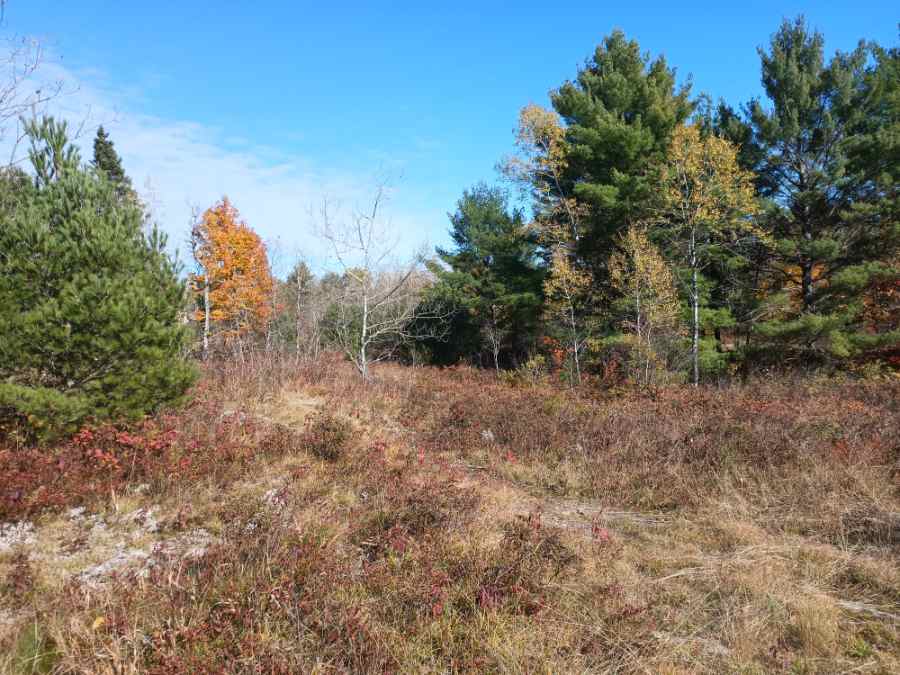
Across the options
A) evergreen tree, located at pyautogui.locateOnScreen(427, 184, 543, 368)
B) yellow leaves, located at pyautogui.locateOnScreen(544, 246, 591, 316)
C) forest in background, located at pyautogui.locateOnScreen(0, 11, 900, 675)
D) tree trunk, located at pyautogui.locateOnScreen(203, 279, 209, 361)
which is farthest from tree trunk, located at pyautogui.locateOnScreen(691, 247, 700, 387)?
tree trunk, located at pyautogui.locateOnScreen(203, 279, 209, 361)

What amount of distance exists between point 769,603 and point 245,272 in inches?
1123

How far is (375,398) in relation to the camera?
994cm

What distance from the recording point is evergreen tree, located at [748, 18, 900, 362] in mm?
15414

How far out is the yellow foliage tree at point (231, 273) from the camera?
2608 centimetres

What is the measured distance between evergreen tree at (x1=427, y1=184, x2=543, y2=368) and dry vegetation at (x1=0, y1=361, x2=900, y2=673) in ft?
48.0

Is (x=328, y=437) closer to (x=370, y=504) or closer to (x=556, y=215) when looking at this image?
(x=370, y=504)

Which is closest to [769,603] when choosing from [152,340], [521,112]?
[152,340]

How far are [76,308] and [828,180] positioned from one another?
19831 mm

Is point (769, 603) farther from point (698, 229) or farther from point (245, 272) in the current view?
point (245, 272)

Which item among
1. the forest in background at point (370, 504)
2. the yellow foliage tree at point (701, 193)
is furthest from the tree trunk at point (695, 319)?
the forest in background at point (370, 504)

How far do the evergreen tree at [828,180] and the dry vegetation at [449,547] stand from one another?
31.5 ft

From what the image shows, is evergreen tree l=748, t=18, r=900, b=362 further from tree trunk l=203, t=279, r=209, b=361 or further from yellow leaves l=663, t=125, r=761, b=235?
tree trunk l=203, t=279, r=209, b=361

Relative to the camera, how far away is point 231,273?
88.3 ft

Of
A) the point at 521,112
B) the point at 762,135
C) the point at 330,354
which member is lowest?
the point at 330,354
